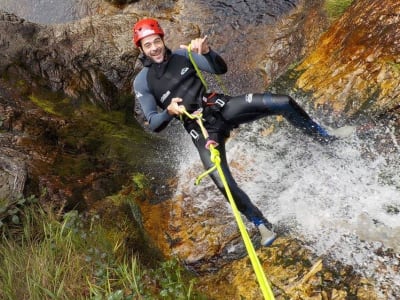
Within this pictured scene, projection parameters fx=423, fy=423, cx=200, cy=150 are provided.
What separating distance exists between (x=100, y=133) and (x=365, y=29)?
3.83 metres

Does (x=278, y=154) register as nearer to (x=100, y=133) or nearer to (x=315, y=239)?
(x=315, y=239)

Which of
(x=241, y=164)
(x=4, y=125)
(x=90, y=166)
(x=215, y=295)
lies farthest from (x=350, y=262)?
(x=4, y=125)

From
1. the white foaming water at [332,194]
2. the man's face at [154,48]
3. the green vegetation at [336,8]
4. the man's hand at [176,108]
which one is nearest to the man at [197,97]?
the man's face at [154,48]

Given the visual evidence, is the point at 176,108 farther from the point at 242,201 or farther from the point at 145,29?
the point at 242,201

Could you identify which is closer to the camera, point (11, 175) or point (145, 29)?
point (145, 29)

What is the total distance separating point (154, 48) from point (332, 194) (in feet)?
7.77

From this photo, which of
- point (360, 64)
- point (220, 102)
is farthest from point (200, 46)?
point (360, 64)

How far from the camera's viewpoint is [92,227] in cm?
440

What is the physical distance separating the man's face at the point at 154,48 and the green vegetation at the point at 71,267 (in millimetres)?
1752

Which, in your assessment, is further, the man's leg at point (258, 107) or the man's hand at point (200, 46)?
the man's leg at point (258, 107)

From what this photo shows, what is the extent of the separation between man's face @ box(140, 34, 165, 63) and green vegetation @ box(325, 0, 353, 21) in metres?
3.18

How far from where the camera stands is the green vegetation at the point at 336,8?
6.04 metres

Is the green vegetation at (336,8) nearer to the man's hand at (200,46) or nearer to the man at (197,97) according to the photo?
the man at (197,97)

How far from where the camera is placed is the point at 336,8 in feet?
20.1
